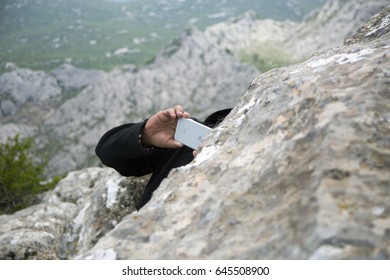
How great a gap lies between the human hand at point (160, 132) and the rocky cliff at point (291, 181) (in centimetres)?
95

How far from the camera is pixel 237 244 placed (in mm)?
2490

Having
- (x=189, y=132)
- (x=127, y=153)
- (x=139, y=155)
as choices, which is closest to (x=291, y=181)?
(x=189, y=132)

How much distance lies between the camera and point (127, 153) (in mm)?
5031

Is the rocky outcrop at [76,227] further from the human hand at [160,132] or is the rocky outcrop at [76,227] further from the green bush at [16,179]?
the green bush at [16,179]

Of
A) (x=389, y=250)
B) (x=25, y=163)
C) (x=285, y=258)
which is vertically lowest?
(x=25, y=163)

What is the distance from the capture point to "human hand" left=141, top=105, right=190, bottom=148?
480cm

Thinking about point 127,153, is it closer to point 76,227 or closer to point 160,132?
point 160,132

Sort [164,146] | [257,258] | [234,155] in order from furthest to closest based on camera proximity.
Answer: [164,146]
[234,155]
[257,258]

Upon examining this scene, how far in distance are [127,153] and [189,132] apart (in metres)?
1.16

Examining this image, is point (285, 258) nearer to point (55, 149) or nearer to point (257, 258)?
point (257, 258)

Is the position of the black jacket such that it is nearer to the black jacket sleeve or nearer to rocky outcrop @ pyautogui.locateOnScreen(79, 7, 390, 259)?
the black jacket sleeve

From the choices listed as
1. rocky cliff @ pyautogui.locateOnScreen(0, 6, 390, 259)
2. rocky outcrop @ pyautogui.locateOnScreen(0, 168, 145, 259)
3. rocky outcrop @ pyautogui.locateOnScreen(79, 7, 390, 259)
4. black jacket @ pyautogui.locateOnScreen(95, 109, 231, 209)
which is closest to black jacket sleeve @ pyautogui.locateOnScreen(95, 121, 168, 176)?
black jacket @ pyautogui.locateOnScreen(95, 109, 231, 209)

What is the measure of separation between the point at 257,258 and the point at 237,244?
21 centimetres
